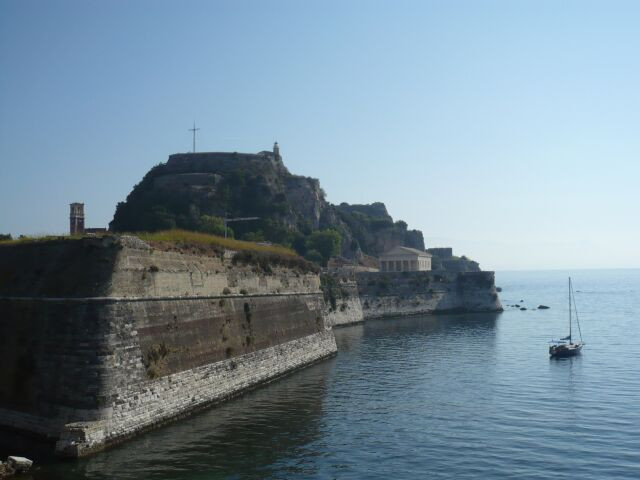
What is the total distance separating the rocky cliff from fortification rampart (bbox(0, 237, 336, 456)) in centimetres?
5273

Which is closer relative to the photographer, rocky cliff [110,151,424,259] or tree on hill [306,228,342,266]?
rocky cliff [110,151,424,259]

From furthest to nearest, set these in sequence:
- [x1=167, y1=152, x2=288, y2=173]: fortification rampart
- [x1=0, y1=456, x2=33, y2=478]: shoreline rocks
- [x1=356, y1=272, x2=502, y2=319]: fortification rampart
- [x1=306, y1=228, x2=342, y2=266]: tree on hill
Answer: [x1=306, y1=228, x2=342, y2=266]: tree on hill < [x1=167, y1=152, x2=288, y2=173]: fortification rampart < [x1=356, y1=272, x2=502, y2=319]: fortification rampart < [x1=0, y1=456, x2=33, y2=478]: shoreline rocks

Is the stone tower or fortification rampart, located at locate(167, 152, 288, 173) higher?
fortification rampart, located at locate(167, 152, 288, 173)

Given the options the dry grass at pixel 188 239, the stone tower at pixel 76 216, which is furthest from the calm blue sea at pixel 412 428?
the stone tower at pixel 76 216

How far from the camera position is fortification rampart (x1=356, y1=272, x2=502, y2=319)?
80.5m

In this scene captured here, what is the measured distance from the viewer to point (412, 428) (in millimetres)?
23859

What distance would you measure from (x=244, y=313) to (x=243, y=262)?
319cm

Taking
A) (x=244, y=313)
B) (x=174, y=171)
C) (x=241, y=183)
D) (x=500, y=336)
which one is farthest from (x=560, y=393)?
(x=174, y=171)

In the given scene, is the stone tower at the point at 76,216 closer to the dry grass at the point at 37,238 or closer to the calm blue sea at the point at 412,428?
the dry grass at the point at 37,238

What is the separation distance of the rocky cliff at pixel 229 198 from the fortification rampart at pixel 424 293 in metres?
16.5

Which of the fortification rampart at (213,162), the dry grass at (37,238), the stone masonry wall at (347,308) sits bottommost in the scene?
the stone masonry wall at (347,308)

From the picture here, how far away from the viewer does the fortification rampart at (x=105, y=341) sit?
2011 cm

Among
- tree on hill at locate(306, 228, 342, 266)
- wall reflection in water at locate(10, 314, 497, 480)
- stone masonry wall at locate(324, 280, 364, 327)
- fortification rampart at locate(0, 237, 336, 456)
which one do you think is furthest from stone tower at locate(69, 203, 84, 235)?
tree on hill at locate(306, 228, 342, 266)

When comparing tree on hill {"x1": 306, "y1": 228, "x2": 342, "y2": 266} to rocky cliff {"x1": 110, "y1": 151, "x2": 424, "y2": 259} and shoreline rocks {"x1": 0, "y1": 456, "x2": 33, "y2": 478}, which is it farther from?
shoreline rocks {"x1": 0, "y1": 456, "x2": 33, "y2": 478}
